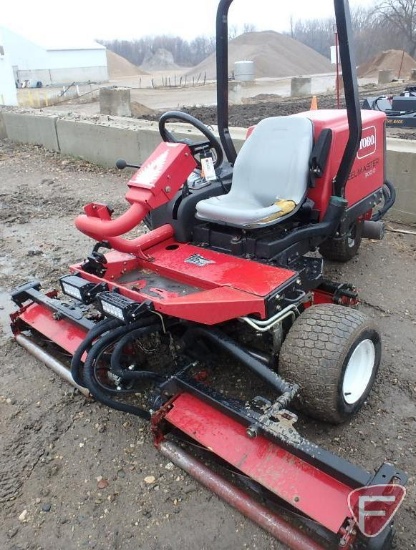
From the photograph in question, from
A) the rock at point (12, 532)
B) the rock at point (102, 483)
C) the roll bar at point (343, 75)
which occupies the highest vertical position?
the roll bar at point (343, 75)

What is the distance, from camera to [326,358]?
2.19m

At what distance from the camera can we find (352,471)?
1779mm

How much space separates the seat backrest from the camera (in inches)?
111

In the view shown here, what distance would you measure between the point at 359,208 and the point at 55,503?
2476 millimetres

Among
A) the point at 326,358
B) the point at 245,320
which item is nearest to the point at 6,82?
the point at 245,320

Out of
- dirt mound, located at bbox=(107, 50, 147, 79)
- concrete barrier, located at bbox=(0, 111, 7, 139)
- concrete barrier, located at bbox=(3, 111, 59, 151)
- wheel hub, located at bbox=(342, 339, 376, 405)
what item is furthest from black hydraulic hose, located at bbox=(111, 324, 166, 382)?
dirt mound, located at bbox=(107, 50, 147, 79)

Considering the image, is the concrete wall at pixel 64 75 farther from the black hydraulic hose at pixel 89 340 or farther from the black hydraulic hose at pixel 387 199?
the black hydraulic hose at pixel 89 340

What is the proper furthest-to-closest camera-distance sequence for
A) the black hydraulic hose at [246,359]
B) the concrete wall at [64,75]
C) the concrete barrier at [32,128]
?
the concrete wall at [64,75] < the concrete barrier at [32,128] < the black hydraulic hose at [246,359]

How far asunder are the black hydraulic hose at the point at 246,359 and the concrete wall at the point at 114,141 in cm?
298

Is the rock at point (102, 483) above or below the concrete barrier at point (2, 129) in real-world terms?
below

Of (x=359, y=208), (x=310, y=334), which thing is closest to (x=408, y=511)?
(x=310, y=334)

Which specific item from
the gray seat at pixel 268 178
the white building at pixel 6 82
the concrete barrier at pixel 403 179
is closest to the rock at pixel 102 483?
the gray seat at pixel 268 178

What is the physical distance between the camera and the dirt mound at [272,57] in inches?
1515

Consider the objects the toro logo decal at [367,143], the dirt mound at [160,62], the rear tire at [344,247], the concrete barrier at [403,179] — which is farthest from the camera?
the dirt mound at [160,62]
